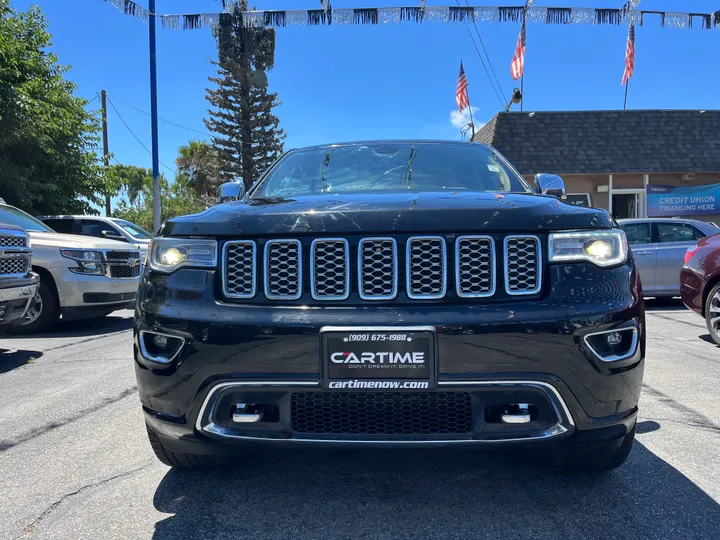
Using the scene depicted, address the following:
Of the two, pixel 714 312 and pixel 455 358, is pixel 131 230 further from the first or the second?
pixel 455 358

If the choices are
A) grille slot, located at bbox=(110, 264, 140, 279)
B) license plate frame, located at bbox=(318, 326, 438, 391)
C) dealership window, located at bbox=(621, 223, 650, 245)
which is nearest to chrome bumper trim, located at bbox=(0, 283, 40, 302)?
grille slot, located at bbox=(110, 264, 140, 279)

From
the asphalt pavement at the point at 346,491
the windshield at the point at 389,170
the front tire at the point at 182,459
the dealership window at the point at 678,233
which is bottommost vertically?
the asphalt pavement at the point at 346,491

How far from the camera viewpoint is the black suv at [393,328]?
200 cm

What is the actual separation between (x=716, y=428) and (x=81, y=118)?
1436cm

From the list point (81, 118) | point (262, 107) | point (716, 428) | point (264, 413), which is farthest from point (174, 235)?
point (262, 107)

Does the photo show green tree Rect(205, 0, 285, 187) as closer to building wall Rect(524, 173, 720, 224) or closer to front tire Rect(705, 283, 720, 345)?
building wall Rect(524, 173, 720, 224)

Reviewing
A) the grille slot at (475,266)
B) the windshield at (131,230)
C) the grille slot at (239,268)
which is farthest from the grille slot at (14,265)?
the windshield at (131,230)

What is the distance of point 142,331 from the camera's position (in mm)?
2215

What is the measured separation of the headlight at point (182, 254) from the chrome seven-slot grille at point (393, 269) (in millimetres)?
113

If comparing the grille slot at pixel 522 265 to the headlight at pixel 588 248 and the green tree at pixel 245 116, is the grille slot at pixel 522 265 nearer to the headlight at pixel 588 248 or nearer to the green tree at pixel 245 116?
the headlight at pixel 588 248

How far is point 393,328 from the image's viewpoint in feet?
6.56

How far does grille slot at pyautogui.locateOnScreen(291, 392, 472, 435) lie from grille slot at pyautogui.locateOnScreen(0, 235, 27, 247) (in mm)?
4403

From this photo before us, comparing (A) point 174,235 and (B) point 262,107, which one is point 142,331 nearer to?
(A) point 174,235

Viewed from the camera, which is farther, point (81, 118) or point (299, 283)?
point (81, 118)
